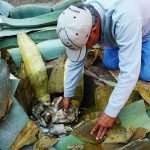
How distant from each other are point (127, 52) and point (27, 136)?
84cm

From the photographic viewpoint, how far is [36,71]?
10.4 feet

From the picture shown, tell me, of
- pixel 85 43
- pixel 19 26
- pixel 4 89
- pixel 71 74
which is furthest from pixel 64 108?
pixel 19 26

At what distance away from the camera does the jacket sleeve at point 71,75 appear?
A: 2.78 m

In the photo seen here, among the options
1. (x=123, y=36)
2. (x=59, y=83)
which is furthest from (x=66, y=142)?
(x=123, y=36)

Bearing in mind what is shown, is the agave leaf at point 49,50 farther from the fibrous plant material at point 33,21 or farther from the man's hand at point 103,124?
the man's hand at point 103,124

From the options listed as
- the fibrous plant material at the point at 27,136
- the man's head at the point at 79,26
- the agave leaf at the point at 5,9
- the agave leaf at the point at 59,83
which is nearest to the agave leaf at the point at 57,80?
the agave leaf at the point at 59,83

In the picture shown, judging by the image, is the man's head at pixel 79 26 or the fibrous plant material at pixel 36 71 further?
the fibrous plant material at pixel 36 71

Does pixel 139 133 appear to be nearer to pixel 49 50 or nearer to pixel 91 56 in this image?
pixel 91 56

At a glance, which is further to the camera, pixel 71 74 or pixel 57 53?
pixel 57 53

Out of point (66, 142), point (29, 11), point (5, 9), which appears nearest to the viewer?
point (66, 142)

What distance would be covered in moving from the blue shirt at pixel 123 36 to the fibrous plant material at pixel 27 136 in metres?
0.51

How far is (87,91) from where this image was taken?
325cm

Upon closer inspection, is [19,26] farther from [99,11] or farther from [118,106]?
[118,106]

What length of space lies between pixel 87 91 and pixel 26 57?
54cm
